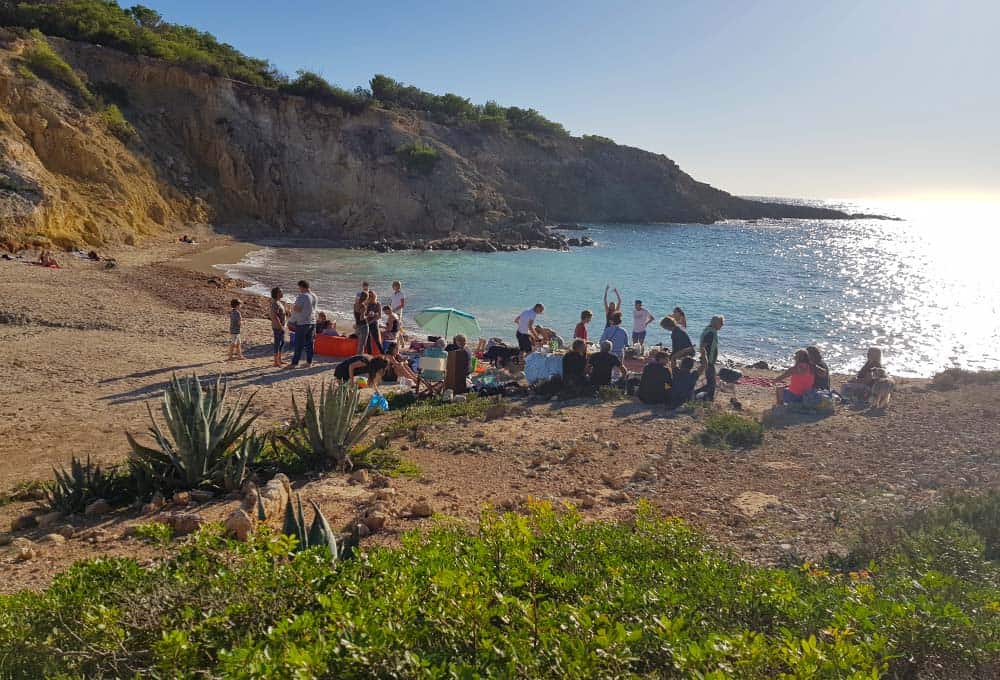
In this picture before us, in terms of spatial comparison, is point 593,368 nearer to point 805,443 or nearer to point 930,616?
point 805,443

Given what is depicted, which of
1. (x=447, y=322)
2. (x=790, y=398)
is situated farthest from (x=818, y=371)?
(x=447, y=322)

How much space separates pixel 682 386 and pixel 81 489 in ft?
24.5

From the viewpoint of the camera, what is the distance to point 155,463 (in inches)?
216

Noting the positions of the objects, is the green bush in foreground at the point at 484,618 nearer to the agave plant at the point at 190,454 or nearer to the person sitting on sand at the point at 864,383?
the agave plant at the point at 190,454

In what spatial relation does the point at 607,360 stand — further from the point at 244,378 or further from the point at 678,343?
the point at 244,378

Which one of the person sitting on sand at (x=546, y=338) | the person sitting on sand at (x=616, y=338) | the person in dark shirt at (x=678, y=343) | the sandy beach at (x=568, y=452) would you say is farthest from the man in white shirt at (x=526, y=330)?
the sandy beach at (x=568, y=452)

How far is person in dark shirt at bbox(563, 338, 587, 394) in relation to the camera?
940 cm

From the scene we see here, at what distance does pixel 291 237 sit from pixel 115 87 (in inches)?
494

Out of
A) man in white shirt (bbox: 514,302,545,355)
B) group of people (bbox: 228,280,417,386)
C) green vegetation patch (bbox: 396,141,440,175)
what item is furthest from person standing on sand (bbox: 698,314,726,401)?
green vegetation patch (bbox: 396,141,440,175)

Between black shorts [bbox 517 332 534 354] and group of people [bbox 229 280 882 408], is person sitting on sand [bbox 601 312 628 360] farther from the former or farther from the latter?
black shorts [bbox 517 332 534 354]

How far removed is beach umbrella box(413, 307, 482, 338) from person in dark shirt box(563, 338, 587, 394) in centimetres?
367

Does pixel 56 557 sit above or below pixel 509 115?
below

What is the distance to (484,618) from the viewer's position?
2416 millimetres

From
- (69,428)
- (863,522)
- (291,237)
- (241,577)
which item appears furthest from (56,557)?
(291,237)
